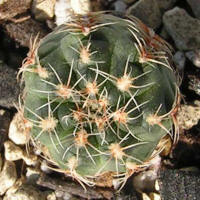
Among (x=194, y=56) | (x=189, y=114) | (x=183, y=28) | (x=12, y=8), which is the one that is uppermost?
(x=12, y=8)

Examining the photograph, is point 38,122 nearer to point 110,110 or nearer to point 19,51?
point 110,110

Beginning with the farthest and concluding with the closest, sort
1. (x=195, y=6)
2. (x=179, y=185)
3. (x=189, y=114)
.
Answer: (x=195, y=6)
(x=189, y=114)
(x=179, y=185)

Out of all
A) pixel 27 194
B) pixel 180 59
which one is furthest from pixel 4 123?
pixel 180 59

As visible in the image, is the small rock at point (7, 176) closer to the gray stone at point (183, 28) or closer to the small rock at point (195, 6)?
the gray stone at point (183, 28)

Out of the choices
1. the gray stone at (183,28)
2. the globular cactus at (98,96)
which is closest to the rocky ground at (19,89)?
the gray stone at (183,28)

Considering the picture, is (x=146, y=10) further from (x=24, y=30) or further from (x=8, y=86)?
(x=8, y=86)

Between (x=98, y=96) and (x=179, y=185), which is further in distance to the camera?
(x=179, y=185)

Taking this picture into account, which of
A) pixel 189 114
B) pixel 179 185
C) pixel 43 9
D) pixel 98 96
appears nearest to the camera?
pixel 98 96
